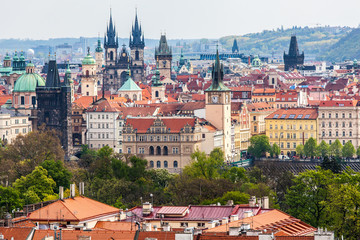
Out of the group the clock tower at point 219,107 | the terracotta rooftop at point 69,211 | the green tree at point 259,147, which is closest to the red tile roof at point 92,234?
the terracotta rooftop at point 69,211

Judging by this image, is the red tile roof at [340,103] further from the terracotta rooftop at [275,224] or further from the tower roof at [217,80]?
the terracotta rooftop at [275,224]

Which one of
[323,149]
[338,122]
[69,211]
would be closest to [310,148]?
[323,149]

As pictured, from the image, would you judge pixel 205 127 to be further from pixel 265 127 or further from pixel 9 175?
pixel 9 175

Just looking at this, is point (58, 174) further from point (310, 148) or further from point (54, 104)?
point (54, 104)

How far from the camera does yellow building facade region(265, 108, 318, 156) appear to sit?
155 m

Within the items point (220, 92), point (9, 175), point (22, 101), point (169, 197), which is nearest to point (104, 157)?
point (9, 175)

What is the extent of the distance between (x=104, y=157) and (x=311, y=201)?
37.2 metres

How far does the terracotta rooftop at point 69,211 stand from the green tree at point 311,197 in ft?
44.2

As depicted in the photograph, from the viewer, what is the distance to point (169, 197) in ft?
294

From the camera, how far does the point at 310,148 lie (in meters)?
144

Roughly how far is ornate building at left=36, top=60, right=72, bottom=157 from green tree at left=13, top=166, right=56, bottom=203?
213 feet

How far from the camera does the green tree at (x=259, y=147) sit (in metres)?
147

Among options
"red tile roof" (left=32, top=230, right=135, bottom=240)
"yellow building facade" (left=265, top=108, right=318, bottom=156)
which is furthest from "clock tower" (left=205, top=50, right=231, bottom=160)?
"red tile roof" (left=32, top=230, right=135, bottom=240)

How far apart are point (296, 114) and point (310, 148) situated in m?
13.3
